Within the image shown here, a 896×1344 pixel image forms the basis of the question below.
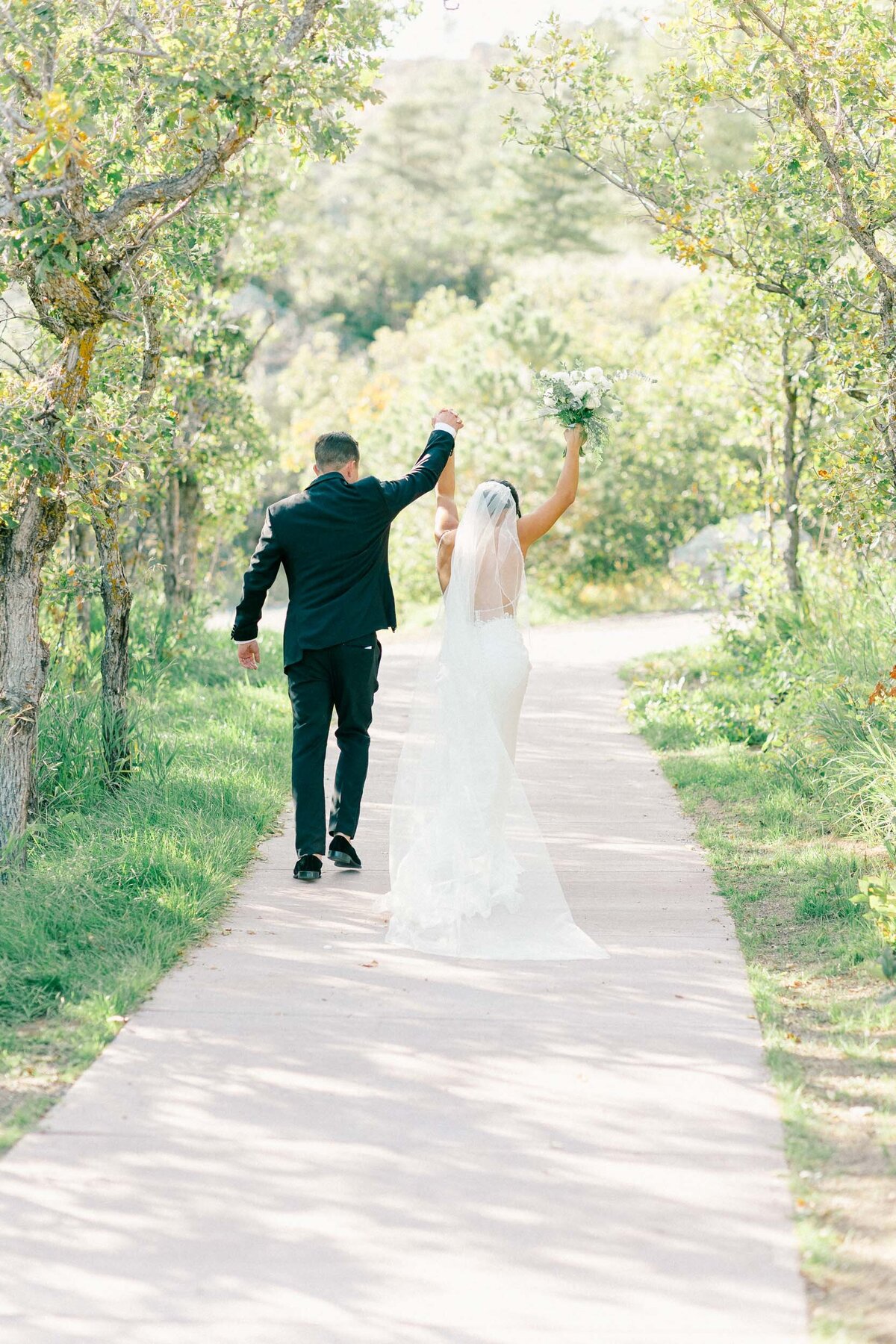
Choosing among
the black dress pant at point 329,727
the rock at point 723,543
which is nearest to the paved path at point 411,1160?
the black dress pant at point 329,727

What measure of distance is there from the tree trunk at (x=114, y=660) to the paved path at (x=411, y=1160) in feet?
7.06

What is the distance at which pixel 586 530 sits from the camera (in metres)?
23.1

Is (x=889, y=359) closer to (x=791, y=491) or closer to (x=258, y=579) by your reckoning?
(x=258, y=579)

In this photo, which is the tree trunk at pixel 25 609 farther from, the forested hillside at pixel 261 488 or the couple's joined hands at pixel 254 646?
the couple's joined hands at pixel 254 646

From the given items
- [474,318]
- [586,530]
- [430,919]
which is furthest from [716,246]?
[474,318]

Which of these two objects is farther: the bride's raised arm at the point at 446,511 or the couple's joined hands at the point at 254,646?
the couple's joined hands at the point at 254,646

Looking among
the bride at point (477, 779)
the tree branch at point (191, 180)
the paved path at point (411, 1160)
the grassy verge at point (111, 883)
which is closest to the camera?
the paved path at point (411, 1160)

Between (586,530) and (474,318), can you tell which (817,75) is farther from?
(474,318)

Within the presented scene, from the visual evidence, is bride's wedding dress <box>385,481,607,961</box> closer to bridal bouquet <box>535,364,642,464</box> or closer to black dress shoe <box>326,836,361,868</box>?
bridal bouquet <box>535,364,642,464</box>

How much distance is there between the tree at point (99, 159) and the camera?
5562 mm

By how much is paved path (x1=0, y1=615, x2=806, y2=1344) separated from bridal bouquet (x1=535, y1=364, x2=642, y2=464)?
2274 mm

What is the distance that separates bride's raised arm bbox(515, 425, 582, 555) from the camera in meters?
6.31

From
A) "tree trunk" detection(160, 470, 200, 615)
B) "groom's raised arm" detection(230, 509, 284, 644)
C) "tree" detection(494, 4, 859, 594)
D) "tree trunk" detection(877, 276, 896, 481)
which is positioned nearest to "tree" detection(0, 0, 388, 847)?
"groom's raised arm" detection(230, 509, 284, 644)

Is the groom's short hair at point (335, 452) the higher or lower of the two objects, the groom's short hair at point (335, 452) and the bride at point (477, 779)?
the higher
